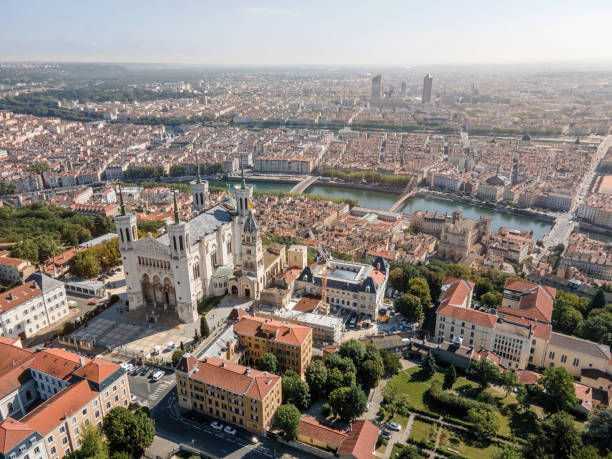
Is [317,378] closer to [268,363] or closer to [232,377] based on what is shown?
[268,363]

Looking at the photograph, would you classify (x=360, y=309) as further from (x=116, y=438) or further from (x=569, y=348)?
(x=116, y=438)

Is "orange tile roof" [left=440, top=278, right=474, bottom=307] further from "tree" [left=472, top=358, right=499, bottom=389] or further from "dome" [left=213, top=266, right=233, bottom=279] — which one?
"dome" [left=213, top=266, right=233, bottom=279]

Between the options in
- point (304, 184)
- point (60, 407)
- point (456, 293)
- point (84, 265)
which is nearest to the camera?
point (60, 407)

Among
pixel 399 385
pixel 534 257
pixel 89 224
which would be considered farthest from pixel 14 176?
pixel 534 257

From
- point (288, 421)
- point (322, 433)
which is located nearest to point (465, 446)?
point (322, 433)

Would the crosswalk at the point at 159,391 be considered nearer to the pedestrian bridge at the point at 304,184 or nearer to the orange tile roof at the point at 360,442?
the orange tile roof at the point at 360,442

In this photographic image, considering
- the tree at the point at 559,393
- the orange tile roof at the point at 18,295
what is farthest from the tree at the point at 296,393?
the orange tile roof at the point at 18,295
